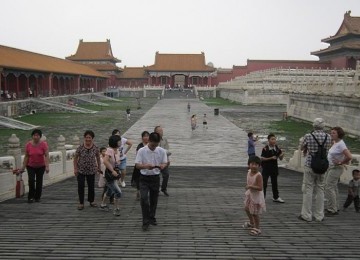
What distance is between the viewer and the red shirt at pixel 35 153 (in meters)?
7.50

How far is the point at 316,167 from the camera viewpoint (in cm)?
623

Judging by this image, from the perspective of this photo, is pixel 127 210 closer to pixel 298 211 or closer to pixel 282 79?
pixel 298 211

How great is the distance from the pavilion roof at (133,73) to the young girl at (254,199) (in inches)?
3028

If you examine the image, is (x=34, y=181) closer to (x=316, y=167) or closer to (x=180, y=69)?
(x=316, y=167)

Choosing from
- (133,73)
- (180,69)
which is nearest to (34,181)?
(180,69)

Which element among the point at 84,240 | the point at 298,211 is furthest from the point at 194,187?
the point at 84,240

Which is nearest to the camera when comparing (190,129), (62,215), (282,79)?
(62,215)

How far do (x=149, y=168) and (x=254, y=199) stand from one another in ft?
5.34

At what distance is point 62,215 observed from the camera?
6.67m

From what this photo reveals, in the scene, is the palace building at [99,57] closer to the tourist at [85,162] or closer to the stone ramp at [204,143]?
the stone ramp at [204,143]

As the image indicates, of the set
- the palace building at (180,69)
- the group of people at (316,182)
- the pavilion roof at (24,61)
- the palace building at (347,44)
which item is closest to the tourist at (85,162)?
the group of people at (316,182)

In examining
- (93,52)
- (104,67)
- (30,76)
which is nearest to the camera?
(30,76)

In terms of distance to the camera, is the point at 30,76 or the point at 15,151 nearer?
the point at 15,151

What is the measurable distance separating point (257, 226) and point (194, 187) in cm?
400
